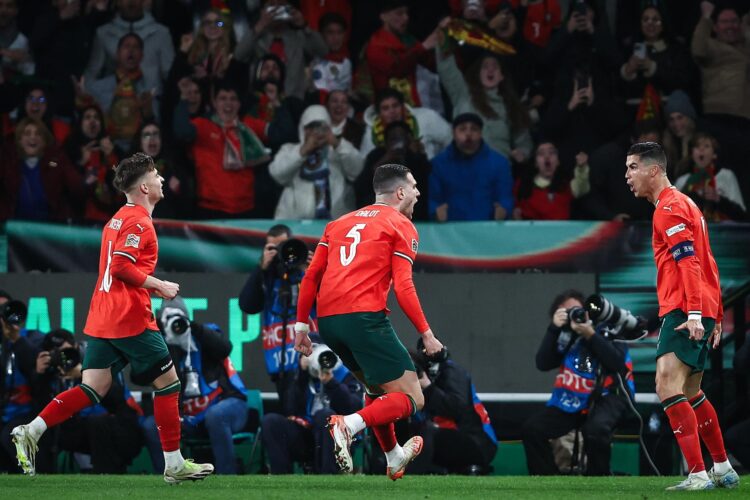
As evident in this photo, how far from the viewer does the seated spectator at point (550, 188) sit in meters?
12.4

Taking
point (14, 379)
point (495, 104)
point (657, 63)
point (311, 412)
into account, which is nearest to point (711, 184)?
point (657, 63)

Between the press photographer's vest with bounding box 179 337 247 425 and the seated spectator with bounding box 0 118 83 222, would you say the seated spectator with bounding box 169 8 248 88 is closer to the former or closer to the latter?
the seated spectator with bounding box 0 118 83 222

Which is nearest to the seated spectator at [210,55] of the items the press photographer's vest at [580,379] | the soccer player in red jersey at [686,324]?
the press photographer's vest at [580,379]

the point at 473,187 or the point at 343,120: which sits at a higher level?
the point at 343,120

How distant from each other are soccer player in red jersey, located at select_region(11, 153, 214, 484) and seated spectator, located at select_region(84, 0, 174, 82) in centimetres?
602

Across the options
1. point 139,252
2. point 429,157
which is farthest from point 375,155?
point 139,252

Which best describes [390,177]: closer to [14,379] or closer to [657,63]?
[14,379]

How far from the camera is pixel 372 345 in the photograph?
753 cm

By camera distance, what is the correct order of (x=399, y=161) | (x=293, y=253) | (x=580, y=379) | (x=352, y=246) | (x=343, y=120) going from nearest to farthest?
1. (x=352, y=246)
2. (x=293, y=253)
3. (x=580, y=379)
4. (x=399, y=161)
5. (x=343, y=120)

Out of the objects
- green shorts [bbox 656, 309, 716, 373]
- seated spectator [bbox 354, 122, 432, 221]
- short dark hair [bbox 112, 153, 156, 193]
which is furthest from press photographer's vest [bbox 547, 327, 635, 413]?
short dark hair [bbox 112, 153, 156, 193]

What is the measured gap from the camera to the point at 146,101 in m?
13.4

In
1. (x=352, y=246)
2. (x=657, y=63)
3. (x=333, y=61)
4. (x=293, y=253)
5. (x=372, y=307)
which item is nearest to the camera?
(x=372, y=307)

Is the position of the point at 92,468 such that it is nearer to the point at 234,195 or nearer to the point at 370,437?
the point at 370,437

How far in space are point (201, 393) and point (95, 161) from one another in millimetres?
3258
